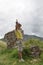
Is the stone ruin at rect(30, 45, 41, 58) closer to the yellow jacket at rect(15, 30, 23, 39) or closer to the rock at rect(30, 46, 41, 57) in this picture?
the rock at rect(30, 46, 41, 57)

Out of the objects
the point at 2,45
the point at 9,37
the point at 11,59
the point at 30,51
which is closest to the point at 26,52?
the point at 30,51

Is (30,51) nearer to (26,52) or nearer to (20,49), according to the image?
(26,52)

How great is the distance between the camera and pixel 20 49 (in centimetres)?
1634

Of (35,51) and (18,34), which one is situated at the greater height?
(18,34)

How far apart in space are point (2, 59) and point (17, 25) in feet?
9.31

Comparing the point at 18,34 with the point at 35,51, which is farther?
the point at 35,51

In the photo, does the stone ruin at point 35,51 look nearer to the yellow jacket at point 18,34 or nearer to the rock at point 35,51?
the rock at point 35,51

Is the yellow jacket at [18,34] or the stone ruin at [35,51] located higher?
the yellow jacket at [18,34]

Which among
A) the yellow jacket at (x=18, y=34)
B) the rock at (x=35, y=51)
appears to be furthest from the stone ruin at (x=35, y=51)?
the yellow jacket at (x=18, y=34)

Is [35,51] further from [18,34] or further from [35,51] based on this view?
[18,34]

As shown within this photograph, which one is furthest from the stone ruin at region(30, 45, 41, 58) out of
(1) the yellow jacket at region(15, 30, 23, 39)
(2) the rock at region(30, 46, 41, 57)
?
(1) the yellow jacket at region(15, 30, 23, 39)

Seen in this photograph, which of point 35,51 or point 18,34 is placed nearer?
point 18,34

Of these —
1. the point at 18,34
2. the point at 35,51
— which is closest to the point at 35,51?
the point at 35,51

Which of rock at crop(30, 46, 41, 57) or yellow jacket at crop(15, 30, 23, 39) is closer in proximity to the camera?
yellow jacket at crop(15, 30, 23, 39)
